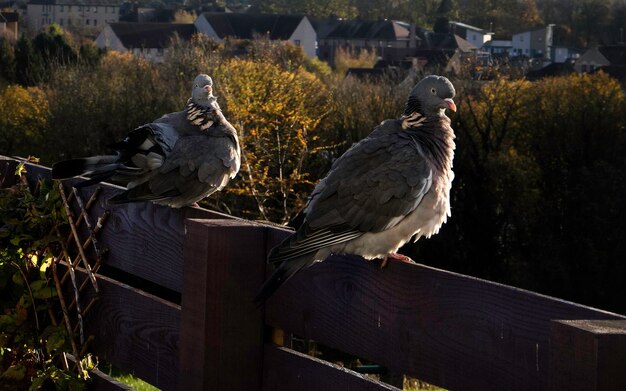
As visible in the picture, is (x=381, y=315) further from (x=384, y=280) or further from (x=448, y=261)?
(x=448, y=261)

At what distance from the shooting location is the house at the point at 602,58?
200ft

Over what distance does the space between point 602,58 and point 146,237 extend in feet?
204

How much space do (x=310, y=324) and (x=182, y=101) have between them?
3093 cm

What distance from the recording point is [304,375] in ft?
9.71

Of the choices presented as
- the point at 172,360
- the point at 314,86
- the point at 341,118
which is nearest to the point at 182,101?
the point at 341,118

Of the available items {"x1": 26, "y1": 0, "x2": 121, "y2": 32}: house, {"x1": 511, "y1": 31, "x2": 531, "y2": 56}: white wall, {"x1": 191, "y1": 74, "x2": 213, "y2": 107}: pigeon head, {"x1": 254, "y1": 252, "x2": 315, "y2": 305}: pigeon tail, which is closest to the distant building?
{"x1": 511, "y1": 31, "x2": 531, "y2": 56}: white wall

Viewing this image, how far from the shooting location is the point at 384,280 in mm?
2775

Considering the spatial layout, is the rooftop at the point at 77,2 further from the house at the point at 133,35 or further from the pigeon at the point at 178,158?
the pigeon at the point at 178,158

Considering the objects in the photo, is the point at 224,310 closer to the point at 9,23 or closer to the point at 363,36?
the point at 9,23

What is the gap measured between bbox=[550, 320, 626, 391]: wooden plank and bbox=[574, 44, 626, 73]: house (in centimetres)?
5935

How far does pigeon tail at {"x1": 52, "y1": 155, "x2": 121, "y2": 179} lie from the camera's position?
3.88 meters

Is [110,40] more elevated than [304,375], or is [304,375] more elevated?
[304,375]

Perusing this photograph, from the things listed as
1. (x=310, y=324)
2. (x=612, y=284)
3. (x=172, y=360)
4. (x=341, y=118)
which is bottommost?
(x=612, y=284)

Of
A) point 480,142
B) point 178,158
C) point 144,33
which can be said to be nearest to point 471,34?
Result: point 144,33
